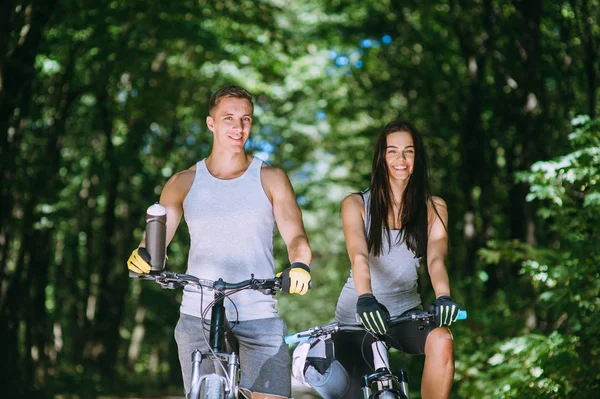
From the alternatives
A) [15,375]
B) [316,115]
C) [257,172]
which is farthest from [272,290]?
[316,115]

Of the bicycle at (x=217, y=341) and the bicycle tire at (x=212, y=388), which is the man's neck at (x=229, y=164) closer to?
the bicycle at (x=217, y=341)

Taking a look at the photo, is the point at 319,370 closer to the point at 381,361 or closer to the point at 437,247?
the point at 381,361

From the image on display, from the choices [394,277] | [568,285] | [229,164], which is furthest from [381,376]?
[568,285]

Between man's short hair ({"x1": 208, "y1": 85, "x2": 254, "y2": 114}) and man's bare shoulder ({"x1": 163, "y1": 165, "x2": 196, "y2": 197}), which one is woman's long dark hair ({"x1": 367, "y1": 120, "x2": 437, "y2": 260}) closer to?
man's short hair ({"x1": 208, "y1": 85, "x2": 254, "y2": 114})

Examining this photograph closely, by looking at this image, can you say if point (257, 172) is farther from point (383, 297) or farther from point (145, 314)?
point (145, 314)

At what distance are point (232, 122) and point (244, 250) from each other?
71 cm

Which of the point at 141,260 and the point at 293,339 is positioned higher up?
the point at 141,260

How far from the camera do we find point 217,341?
4758 mm

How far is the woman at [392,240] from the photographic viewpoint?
16.6ft

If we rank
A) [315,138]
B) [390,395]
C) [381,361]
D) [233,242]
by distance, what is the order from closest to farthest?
1. [390,395]
2. [381,361]
3. [233,242]
4. [315,138]

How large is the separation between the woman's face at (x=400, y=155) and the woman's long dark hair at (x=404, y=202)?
0.04 m

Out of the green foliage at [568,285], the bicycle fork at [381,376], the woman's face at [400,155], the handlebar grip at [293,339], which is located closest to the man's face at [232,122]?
the woman's face at [400,155]

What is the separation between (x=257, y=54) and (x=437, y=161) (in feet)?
13.8

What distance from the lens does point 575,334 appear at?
823cm
